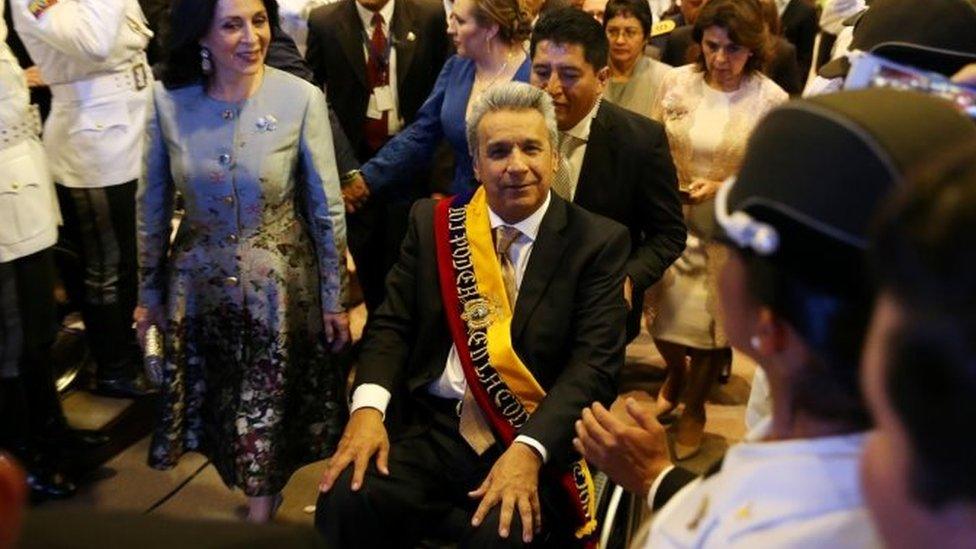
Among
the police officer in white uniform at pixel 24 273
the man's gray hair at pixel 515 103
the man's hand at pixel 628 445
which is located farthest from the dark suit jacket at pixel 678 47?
the man's hand at pixel 628 445

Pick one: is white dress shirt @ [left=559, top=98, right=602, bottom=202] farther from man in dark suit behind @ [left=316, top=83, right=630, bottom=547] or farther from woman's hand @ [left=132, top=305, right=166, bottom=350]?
woman's hand @ [left=132, top=305, right=166, bottom=350]

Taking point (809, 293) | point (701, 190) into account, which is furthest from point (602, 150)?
point (809, 293)

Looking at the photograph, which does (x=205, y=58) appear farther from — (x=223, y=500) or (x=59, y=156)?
(x=223, y=500)

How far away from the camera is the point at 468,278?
2.26m

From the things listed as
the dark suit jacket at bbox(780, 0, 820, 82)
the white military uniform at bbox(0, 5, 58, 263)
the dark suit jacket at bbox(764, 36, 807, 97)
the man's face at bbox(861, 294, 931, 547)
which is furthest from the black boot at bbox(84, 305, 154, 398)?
the dark suit jacket at bbox(780, 0, 820, 82)

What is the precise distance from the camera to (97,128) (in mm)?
3092

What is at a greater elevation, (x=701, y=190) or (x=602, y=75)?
(x=602, y=75)

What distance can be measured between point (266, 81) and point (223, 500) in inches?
48.6

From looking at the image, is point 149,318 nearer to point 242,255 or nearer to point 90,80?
point 242,255

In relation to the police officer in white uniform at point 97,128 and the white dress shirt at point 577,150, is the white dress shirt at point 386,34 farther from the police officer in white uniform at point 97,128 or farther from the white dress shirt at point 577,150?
the white dress shirt at point 577,150

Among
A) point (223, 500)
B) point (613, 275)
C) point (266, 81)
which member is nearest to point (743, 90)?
point (613, 275)

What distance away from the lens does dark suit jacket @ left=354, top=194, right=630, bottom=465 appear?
2209 mm

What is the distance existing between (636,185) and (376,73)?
3.72 ft

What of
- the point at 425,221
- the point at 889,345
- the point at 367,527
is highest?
the point at 889,345
